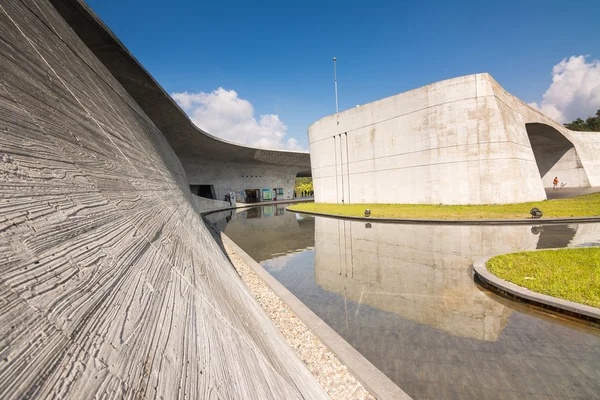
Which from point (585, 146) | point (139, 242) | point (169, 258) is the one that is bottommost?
point (169, 258)

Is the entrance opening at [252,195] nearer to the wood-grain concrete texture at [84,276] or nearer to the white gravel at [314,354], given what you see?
the white gravel at [314,354]

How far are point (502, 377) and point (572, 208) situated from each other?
19.5 m

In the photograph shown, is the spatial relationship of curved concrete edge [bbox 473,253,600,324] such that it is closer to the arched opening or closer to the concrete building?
the concrete building

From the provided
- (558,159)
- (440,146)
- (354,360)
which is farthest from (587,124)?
(354,360)

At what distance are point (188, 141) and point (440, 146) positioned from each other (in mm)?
22684

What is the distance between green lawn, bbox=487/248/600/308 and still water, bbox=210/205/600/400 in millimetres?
680

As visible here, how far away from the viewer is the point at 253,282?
6832mm

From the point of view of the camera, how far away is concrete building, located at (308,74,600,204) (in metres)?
20.9

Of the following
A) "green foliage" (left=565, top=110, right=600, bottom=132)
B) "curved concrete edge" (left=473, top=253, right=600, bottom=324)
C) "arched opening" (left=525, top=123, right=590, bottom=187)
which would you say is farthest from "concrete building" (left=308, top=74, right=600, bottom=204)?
"green foliage" (left=565, top=110, right=600, bottom=132)

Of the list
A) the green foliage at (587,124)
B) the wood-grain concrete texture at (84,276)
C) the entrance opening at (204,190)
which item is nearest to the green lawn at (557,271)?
the wood-grain concrete texture at (84,276)

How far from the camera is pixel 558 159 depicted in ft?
119

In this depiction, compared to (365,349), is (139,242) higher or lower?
higher

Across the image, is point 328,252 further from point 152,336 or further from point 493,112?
point 493,112

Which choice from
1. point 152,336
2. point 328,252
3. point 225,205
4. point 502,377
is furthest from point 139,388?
point 225,205
